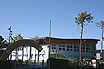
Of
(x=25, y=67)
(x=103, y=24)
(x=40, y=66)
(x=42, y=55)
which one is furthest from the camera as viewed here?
(x=103, y=24)

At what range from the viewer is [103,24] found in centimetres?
5597

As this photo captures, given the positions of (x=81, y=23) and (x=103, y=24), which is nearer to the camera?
(x=81, y=23)

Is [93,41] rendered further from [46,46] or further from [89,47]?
[46,46]

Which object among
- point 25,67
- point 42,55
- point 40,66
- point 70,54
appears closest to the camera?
point 25,67

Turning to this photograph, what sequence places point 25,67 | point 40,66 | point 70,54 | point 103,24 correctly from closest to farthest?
point 25,67 → point 40,66 → point 70,54 → point 103,24

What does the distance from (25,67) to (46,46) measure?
80.5 ft

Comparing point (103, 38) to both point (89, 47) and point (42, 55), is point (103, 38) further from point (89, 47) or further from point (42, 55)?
point (42, 55)

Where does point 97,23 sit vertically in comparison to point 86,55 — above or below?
above

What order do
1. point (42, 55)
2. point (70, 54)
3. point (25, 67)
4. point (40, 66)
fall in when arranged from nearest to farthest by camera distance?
point (25, 67), point (40, 66), point (42, 55), point (70, 54)

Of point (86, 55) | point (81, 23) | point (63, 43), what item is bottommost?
point (86, 55)

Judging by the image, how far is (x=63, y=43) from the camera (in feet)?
161

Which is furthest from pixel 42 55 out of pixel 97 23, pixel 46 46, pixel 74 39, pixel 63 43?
pixel 97 23

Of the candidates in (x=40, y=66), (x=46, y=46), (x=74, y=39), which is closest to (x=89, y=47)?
(x=74, y=39)

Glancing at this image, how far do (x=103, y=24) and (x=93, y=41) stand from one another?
22.4 feet
